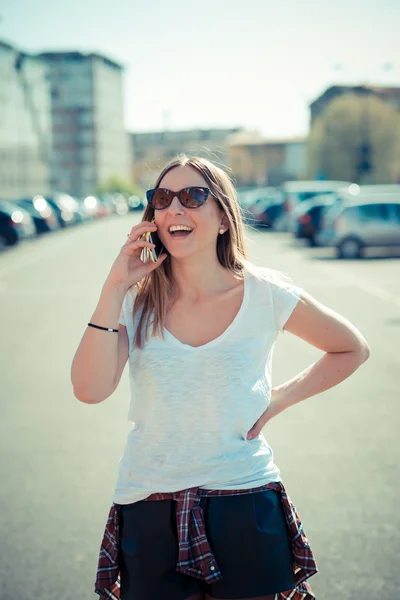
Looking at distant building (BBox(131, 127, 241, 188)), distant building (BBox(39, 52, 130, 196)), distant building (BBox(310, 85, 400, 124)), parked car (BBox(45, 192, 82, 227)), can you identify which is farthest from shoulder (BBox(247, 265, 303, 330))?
distant building (BBox(131, 127, 241, 188))

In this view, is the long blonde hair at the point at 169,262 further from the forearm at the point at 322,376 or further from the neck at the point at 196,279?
the forearm at the point at 322,376

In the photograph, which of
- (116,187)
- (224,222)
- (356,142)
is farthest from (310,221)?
(116,187)

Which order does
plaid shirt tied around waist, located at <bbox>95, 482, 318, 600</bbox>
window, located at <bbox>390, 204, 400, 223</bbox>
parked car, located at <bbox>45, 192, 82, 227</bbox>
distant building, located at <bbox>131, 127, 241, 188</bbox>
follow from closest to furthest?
plaid shirt tied around waist, located at <bbox>95, 482, 318, 600</bbox> < window, located at <bbox>390, 204, 400, 223</bbox> < parked car, located at <bbox>45, 192, 82, 227</bbox> < distant building, located at <bbox>131, 127, 241, 188</bbox>

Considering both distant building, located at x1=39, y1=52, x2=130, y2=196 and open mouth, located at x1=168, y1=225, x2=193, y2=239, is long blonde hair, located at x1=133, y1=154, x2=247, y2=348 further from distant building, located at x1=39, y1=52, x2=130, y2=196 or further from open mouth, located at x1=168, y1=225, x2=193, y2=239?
distant building, located at x1=39, y1=52, x2=130, y2=196

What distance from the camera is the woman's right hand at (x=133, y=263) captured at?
238 centimetres

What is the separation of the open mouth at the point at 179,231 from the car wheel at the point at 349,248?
20.9 m

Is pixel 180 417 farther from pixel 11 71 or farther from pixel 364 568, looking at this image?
pixel 11 71

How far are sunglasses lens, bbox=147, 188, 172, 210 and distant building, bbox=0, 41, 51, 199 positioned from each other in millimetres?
69518

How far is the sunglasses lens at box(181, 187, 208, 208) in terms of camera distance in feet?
8.09

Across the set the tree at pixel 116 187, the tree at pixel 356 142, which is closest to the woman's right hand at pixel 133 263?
the tree at pixel 356 142

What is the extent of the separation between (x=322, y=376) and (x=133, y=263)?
2.28 ft

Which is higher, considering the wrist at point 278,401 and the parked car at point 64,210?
the wrist at point 278,401

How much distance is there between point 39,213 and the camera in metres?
38.6

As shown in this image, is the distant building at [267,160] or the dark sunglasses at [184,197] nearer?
the dark sunglasses at [184,197]
